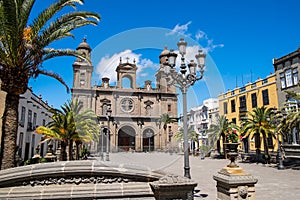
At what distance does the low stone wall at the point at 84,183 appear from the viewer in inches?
169

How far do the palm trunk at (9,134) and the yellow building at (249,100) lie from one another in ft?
76.2

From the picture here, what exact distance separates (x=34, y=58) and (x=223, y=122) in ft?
80.4

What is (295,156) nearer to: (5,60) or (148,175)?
(148,175)

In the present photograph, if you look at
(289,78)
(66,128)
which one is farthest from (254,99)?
(66,128)

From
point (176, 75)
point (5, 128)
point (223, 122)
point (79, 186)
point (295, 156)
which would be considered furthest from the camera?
point (223, 122)

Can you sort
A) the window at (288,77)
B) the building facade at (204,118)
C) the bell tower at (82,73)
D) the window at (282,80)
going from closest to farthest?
1. the bell tower at (82,73)
2. the window at (288,77)
3. the window at (282,80)
4. the building facade at (204,118)

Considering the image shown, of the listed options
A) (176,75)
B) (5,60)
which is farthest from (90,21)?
(176,75)

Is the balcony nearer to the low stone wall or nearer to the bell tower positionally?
the bell tower

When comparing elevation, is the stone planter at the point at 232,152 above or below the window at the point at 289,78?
below

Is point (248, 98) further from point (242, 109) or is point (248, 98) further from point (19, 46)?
point (19, 46)

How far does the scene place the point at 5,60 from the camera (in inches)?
277

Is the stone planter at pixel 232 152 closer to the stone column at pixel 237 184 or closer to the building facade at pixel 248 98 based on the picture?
the stone column at pixel 237 184

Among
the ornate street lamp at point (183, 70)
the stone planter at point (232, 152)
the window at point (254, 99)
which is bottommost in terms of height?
the stone planter at point (232, 152)

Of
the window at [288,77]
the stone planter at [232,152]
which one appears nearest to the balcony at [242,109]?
the window at [288,77]
